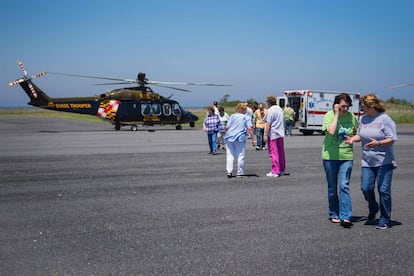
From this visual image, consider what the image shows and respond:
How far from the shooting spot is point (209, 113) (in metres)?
16.2

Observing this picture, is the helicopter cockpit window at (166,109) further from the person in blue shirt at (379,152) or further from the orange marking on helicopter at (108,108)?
the person in blue shirt at (379,152)

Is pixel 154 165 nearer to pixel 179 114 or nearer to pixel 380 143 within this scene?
pixel 380 143

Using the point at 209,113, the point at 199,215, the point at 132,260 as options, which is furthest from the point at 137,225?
the point at 209,113

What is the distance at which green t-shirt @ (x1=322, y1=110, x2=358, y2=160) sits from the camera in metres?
6.56

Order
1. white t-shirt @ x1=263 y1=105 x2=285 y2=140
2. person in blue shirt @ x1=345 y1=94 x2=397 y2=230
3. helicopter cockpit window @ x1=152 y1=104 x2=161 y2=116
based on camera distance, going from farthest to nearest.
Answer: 1. helicopter cockpit window @ x1=152 y1=104 x2=161 y2=116
2. white t-shirt @ x1=263 y1=105 x2=285 y2=140
3. person in blue shirt @ x1=345 y1=94 x2=397 y2=230

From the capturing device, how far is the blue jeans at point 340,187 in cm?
647

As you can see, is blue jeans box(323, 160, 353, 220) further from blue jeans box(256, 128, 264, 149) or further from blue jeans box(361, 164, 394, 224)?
blue jeans box(256, 128, 264, 149)

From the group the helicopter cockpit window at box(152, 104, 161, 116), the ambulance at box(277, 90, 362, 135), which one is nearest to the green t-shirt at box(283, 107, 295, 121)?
the ambulance at box(277, 90, 362, 135)

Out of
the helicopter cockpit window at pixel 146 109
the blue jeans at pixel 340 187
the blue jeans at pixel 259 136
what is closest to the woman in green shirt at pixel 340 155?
the blue jeans at pixel 340 187

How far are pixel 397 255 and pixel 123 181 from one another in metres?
6.49

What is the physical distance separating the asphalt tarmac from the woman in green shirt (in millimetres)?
248

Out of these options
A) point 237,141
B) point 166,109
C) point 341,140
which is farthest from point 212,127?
point 166,109

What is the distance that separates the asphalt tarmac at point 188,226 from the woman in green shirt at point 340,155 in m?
0.25

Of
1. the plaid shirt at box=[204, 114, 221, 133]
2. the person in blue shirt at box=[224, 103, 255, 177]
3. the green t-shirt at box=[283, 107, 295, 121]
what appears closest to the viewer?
the person in blue shirt at box=[224, 103, 255, 177]
